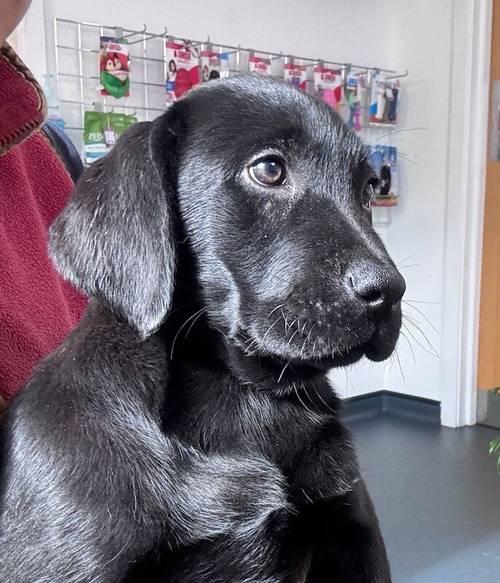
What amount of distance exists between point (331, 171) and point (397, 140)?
276cm

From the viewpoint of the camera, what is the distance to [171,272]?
741 millimetres

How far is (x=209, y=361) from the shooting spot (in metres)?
0.78

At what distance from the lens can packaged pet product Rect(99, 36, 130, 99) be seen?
254cm

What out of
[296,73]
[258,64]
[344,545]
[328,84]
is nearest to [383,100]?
[328,84]

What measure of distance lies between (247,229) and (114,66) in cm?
199

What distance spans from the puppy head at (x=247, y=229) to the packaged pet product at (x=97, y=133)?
1722mm

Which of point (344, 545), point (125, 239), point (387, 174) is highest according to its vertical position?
point (387, 174)

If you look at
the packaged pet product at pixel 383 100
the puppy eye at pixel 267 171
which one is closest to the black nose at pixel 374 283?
the puppy eye at pixel 267 171

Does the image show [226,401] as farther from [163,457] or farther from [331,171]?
[331,171]

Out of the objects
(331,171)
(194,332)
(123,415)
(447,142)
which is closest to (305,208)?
(331,171)

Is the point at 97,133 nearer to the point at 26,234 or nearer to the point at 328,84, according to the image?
A: the point at 328,84

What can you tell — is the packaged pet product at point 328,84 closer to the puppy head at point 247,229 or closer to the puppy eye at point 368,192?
the puppy eye at point 368,192

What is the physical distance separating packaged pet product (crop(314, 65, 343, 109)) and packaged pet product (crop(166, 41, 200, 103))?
2.06 feet

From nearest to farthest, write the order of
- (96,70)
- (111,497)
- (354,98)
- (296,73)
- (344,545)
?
(111,497) → (344,545) → (96,70) → (296,73) → (354,98)
